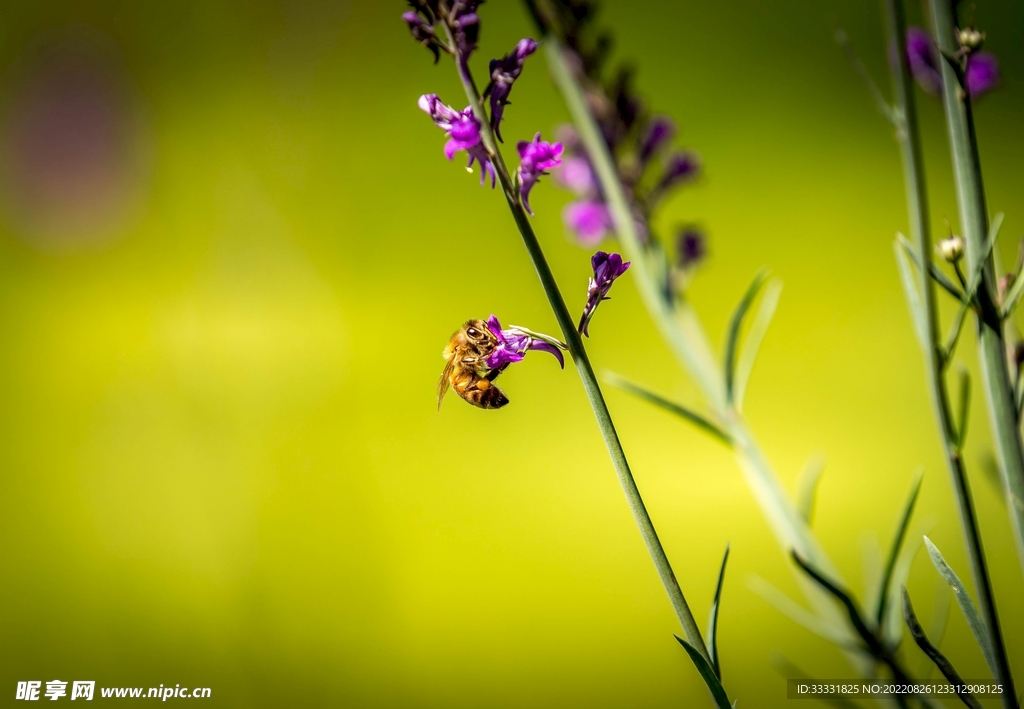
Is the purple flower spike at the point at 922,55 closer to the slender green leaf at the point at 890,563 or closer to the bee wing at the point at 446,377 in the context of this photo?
the slender green leaf at the point at 890,563

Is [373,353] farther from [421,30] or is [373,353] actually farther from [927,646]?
[927,646]

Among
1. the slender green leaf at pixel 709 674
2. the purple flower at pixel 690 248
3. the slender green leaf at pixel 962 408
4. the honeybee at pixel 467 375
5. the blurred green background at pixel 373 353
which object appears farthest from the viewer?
the blurred green background at pixel 373 353

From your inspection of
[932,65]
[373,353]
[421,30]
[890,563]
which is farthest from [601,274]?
[373,353]

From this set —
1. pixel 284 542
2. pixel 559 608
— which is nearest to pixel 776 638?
pixel 559 608

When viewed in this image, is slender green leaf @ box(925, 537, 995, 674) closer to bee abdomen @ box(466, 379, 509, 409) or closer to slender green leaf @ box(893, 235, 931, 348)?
slender green leaf @ box(893, 235, 931, 348)

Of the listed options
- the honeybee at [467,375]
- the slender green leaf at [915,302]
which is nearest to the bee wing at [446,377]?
the honeybee at [467,375]

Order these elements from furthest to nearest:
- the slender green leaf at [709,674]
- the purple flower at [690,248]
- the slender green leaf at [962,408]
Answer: the purple flower at [690,248]
the slender green leaf at [962,408]
the slender green leaf at [709,674]
